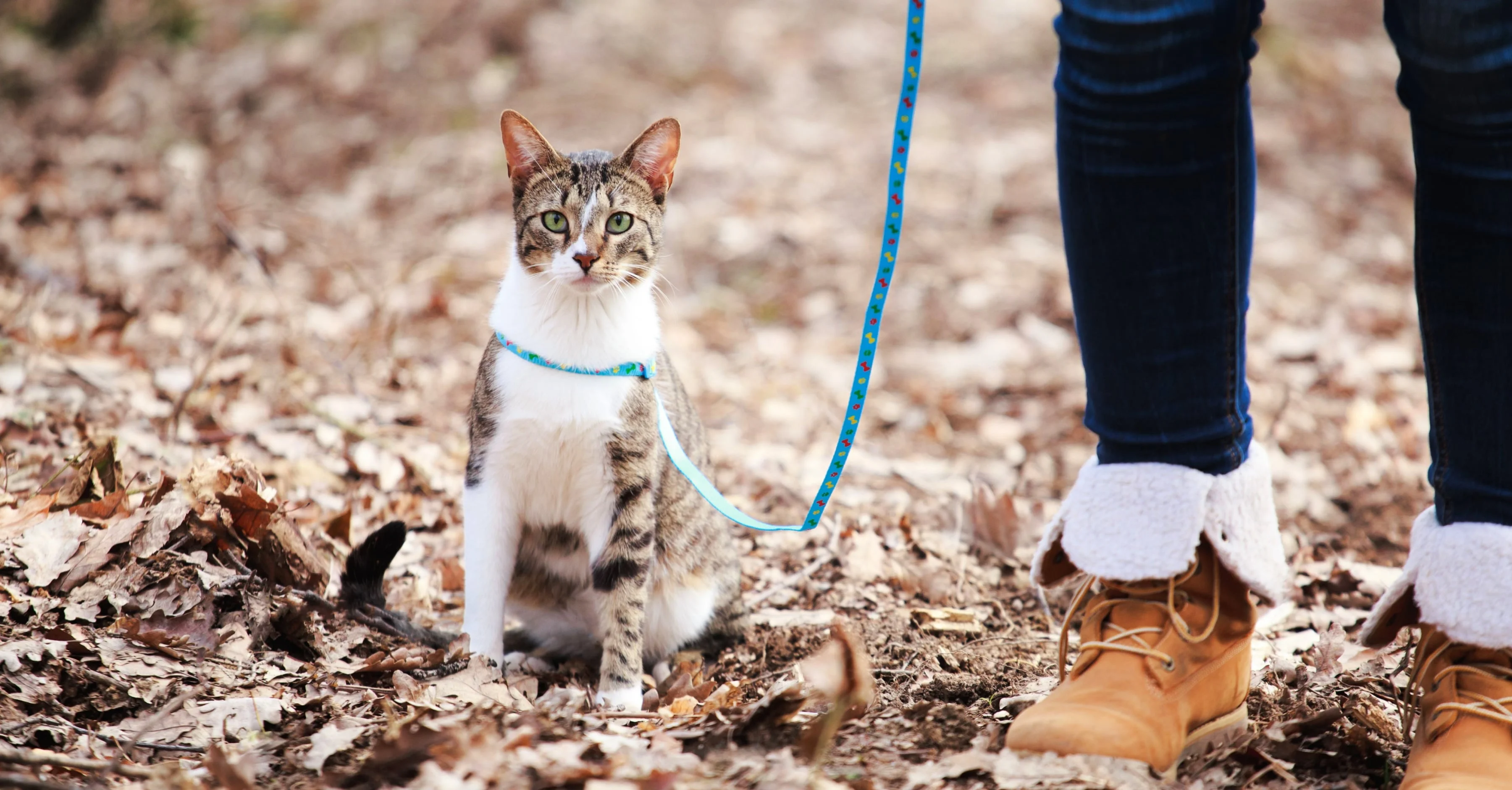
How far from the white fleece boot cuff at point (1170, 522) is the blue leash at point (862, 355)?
50 cm

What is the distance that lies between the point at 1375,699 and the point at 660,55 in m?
8.05

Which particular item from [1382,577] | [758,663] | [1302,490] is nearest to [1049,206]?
[1302,490]

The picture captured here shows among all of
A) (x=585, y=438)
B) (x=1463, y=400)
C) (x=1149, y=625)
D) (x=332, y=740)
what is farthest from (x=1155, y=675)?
(x=332, y=740)

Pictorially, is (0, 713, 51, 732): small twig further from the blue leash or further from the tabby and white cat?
the blue leash

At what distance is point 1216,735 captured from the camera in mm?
2139

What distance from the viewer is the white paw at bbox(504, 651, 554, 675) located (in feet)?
9.51

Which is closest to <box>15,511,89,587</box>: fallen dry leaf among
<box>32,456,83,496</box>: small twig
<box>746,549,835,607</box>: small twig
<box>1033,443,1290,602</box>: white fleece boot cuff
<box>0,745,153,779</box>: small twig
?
<box>32,456,83,496</box>: small twig

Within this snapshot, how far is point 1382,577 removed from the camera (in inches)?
132

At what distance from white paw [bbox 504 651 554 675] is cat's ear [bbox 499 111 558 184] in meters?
1.23

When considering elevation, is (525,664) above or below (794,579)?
below

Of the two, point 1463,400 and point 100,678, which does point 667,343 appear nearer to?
point 100,678

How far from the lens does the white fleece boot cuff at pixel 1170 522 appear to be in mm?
1997

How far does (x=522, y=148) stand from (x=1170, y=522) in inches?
70.1

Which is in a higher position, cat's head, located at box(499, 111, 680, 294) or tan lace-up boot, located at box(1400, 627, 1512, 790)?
cat's head, located at box(499, 111, 680, 294)
